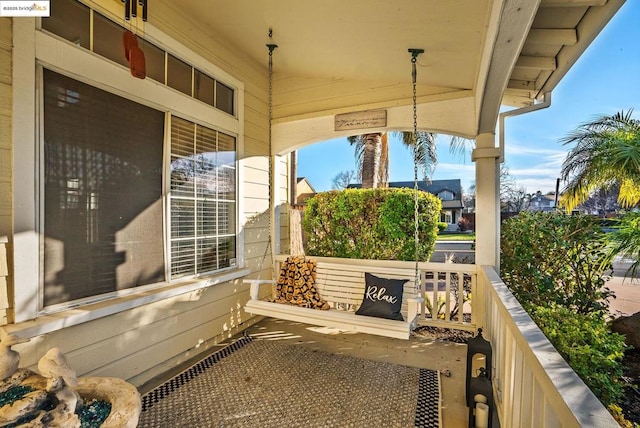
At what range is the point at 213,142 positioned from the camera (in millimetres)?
3074

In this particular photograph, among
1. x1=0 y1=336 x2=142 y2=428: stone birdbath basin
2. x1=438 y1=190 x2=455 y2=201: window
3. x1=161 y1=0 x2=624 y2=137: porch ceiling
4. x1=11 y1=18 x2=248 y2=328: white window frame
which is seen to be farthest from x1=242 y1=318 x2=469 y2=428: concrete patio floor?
x1=438 y1=190 x2=455 y2=201: window

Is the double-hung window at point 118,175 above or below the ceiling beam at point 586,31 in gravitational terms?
below

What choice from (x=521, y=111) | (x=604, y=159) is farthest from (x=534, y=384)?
(x=604, y=159)

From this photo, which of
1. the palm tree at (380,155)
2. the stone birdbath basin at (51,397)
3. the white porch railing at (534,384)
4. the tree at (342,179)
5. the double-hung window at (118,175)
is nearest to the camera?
the white porch railing at (534,384)

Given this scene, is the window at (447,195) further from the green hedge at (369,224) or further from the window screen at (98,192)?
the window screen at (98,192)

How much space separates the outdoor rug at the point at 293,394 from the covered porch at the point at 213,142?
27 centimetres

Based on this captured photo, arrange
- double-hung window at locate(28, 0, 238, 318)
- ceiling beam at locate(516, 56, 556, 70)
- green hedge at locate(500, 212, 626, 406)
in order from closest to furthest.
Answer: double-hung window at locate(28, 0, 238, 318) < ceiling beam at locate(516, 56, 556, 70) < green hedge at locate(500, 212, 626, 406)

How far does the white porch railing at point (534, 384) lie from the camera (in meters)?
0.70

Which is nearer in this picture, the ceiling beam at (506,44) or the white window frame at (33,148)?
the ceiling beam at (506,44)

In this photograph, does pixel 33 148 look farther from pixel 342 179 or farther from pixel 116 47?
pixel 342 179

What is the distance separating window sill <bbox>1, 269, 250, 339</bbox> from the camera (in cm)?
166

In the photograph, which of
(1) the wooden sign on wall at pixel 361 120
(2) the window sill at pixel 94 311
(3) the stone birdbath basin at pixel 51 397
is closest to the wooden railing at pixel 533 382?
(3) the stone birdbath basin at pixel 51 397

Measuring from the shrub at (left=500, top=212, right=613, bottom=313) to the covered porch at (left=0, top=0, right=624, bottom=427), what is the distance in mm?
586

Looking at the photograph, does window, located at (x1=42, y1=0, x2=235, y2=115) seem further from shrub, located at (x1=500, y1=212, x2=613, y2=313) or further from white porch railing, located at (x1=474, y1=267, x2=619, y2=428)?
shrub, located at (x1=500, y1=212, x2=613, y2=313)
